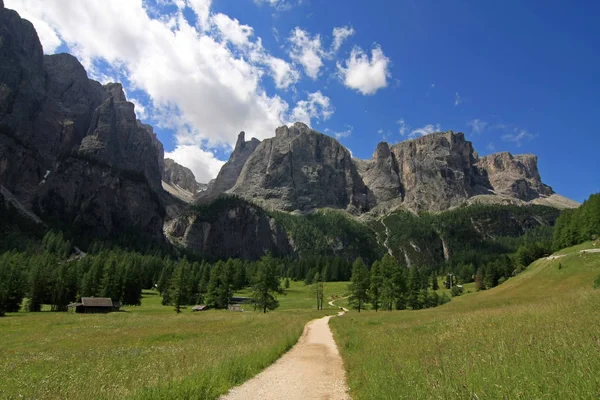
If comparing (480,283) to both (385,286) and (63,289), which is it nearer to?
(385,286)

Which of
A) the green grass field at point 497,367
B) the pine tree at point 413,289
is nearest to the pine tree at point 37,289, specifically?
the pine tree at point 413,289

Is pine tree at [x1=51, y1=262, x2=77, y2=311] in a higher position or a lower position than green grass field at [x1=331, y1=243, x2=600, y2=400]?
lower

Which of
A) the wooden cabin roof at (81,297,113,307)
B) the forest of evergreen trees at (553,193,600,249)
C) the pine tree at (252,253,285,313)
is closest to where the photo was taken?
the pine tree at (252,253,285,313)

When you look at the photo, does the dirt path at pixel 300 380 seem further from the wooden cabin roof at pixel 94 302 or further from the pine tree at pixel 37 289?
the pine tree at pixel 37 289

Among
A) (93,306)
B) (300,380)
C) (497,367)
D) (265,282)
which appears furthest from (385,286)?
(93,306)

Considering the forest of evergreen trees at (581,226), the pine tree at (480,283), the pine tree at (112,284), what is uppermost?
the forest of evergreen trees at (581,226)

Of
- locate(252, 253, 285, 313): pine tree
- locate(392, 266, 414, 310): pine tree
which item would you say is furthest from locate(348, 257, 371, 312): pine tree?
locate(252, 253, 285, 313): pine tree

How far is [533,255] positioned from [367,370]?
12047 cm

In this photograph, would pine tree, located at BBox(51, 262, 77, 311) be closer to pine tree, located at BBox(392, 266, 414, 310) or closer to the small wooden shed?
the small wooden shed

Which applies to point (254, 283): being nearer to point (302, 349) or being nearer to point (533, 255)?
point (302, 349)

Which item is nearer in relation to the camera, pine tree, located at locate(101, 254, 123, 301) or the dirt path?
the dirt path

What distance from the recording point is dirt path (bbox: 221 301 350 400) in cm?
1248

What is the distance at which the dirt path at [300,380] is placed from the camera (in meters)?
12.5

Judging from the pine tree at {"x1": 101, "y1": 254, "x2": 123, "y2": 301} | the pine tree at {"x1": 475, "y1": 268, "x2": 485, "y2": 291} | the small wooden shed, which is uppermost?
the pine tree at {"x1": 475, "y1": 268, "x2": 485, "y2": 291}
